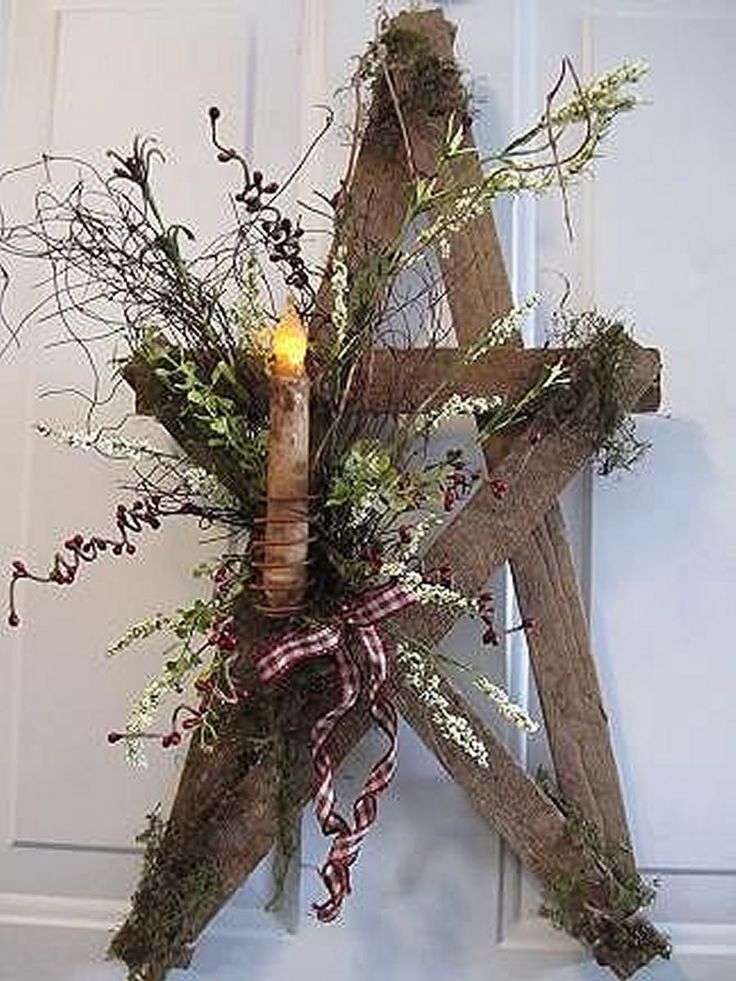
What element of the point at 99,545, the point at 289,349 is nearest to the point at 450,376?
the point at 289,349

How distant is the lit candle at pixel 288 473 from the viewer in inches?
36.1

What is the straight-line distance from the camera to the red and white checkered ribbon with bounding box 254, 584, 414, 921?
0.95 m

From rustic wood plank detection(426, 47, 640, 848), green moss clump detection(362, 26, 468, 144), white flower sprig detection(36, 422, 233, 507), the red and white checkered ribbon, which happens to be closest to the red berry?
rustic wood plank detection(426, 47, 640, 848)

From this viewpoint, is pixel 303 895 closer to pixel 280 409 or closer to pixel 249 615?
pixel 249 615

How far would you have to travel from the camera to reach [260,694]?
3.47 feet

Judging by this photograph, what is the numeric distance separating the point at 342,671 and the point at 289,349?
28 centimetres

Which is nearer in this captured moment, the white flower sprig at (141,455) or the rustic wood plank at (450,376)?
the white flower sprig at (141,455)

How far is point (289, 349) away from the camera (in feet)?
2.99

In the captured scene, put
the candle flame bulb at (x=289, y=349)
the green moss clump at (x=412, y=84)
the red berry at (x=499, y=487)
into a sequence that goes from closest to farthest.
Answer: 1. the candle flame bulb at (x=289, y=349)
2. the red berry at (x=499, y=487)
3. the green moss clump at (x=412, y=84)

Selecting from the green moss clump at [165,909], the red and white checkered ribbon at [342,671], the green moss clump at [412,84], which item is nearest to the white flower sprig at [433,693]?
the red and white checkered ribbon at [342,671]

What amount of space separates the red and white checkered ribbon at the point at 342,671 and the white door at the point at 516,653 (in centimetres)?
22

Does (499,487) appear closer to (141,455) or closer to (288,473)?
(288,473)

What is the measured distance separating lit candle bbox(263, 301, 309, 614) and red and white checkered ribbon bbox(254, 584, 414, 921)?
4cm

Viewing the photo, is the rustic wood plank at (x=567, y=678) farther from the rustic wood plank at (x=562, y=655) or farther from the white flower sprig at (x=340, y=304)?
the white flower sprig at (x=340, y=304)
